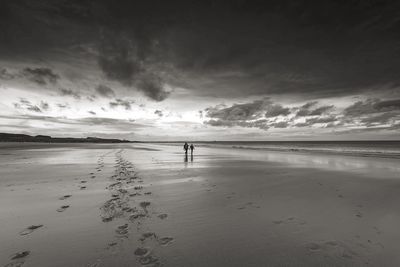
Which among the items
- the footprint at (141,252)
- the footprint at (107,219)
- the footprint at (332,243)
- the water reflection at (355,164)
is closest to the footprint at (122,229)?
the footprint at (107,219)

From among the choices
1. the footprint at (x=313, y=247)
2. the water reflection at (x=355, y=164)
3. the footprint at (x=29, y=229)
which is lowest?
the footprint at (x=313, y=247)

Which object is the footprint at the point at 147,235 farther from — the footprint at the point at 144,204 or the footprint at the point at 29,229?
the footprint at the point at 29,229

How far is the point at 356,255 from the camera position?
4.51 m

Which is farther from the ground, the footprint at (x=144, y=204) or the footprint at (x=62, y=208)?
the footprint at (x=144, y=204)

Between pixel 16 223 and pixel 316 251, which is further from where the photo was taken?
pixel 16 223

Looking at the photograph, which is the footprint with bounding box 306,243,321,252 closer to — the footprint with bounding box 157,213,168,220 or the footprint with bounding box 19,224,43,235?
the footprint with bounding box 157,213,168,220

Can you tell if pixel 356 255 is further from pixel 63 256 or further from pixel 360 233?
pixel 63 256

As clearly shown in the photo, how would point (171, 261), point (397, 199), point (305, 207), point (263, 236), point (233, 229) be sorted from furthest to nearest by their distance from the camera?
point (397, 199)
point (305, 207)
point (233, 229)
point (263, 236)
point (171, 261)

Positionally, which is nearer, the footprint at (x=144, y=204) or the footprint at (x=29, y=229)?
the footprint at (x=29, y=229)

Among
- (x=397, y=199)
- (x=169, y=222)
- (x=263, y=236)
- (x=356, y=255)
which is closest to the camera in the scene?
(x=356, y=255)

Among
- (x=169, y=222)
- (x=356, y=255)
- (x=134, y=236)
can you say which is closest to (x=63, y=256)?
(x=134, y=236)

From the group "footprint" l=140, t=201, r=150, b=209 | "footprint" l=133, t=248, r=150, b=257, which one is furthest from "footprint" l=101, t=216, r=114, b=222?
"footprint" l=133, t=248, r=150, b=257

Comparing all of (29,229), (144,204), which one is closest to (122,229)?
(144,204)

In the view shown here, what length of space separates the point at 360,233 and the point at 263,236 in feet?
8.23
